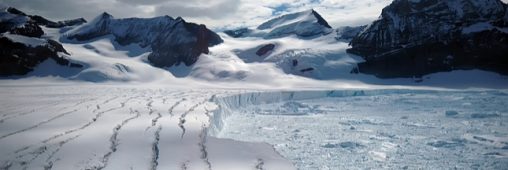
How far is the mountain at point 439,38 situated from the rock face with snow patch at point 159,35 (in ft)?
76.4

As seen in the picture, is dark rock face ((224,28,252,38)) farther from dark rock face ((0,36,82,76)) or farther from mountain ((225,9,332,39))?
dark rock face ((0,36,82,76))

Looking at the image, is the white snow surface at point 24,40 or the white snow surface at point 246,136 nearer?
the white snow surface at point 246,136

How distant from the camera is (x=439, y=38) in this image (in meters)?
46.1

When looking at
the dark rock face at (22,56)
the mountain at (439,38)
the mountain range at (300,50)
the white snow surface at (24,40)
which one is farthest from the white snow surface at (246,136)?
the white snow surface at (24,40)

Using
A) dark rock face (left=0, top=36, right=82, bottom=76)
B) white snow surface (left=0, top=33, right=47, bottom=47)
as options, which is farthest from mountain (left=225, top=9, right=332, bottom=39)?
white snow surface (left=0, top=33, right=47, bottom=47)

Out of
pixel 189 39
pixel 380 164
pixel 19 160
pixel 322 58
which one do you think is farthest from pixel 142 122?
pixel 189 39

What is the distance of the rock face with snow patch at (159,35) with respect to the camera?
53.5 metres

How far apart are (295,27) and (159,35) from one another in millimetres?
25342

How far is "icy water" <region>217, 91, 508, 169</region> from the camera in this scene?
9.27 m

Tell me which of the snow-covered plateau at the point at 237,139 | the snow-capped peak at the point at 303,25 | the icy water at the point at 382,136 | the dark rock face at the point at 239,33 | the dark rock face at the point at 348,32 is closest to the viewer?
the snow-covered plateau at the point at 237,139

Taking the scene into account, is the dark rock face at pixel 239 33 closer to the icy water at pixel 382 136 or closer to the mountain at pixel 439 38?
the mountain at pixel 439 38

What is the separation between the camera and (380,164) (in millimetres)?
8977

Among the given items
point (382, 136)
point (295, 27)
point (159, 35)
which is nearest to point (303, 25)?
point (295, 27)

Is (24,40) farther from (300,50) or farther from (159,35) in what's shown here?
(300,50)
